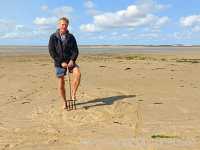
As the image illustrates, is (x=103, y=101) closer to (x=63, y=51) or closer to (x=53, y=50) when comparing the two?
(x=63, y=51)

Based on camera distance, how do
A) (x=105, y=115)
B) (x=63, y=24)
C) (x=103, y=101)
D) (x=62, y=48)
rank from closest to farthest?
(x=105, y=115) → (x=63, y=24) → (x=62, y=48) → (x=103, y=101)

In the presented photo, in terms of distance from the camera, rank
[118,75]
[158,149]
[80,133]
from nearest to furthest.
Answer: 1. [158,149]
2. [80,133]
3. [118,75]

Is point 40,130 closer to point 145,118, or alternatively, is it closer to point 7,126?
point 7,126

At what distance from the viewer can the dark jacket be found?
852cm

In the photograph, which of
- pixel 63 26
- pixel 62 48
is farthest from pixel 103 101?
pixel 63 26

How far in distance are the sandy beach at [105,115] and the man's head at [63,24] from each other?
1540mm

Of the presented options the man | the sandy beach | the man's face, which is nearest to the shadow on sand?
the sandy beach

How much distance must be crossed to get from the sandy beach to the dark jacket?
1.00 m

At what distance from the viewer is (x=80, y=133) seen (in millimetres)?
6652

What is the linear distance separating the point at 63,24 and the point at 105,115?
1882 millimetres

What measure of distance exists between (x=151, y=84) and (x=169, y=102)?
9.82ft

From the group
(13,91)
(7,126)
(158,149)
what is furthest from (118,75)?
(158,149)

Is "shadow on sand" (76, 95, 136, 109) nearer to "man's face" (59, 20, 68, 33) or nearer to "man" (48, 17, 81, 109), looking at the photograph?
"man" (48, 17, 81, 109)

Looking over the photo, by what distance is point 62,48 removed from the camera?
28.1ft
